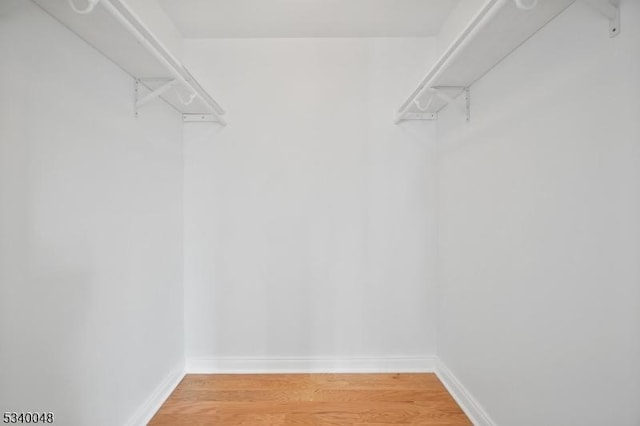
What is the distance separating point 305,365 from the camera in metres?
2.08

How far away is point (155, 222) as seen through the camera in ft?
5.70

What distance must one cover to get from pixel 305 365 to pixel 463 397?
3.28 ft

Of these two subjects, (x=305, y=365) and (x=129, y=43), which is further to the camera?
(x=305, y=365)

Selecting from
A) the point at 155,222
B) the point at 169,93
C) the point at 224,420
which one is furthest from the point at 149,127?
the point at 224,420

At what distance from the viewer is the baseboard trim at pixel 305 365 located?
2.08 m

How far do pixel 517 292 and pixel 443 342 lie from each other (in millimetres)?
906

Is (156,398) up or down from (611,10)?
down

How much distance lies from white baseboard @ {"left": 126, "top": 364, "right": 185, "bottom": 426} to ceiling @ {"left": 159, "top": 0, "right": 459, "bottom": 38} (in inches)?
89.2

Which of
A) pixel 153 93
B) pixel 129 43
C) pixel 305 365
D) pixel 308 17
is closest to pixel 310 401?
pixel 305 365

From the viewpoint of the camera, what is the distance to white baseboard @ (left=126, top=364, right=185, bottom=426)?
1.53 metres

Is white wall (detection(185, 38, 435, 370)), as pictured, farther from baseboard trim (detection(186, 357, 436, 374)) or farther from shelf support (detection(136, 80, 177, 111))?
shelf support (detection(136, 80, 177, 111))

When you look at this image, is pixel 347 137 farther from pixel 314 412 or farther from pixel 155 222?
pixel 314 412

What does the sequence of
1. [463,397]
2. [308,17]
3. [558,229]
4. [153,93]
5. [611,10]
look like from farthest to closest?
[308,17] < [463,397] < [153,93] < [558,229] < [611,10]

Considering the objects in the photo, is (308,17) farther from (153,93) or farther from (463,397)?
(463,397)
